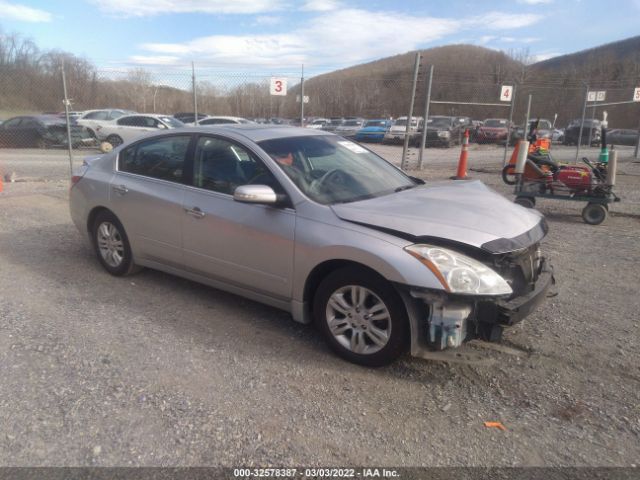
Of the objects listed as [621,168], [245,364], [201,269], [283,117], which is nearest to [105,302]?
[201,269]

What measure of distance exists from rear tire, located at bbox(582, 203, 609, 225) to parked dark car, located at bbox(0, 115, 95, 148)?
17950 mm

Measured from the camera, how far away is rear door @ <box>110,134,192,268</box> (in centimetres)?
436

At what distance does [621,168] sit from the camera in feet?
52.2

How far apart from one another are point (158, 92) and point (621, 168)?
17.7m

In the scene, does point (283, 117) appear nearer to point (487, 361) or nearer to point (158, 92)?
point (158, 92)

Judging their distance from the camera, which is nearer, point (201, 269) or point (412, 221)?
point (412, 221)

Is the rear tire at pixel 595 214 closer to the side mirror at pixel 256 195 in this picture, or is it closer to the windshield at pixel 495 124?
the side mirror at pixel 256 195

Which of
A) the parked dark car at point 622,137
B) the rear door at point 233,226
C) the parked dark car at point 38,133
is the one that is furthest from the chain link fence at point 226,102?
the rear door at point 233,226

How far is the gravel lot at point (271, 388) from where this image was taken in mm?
2553

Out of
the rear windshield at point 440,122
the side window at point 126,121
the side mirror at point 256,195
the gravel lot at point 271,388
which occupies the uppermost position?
the rear windshield at point 440,122

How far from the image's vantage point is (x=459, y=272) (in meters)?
2.97

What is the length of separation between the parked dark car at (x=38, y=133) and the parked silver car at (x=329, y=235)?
16.6 metres

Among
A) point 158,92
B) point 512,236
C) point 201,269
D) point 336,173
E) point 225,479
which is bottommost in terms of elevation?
point 225,479

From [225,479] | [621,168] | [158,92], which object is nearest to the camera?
[225,479]
